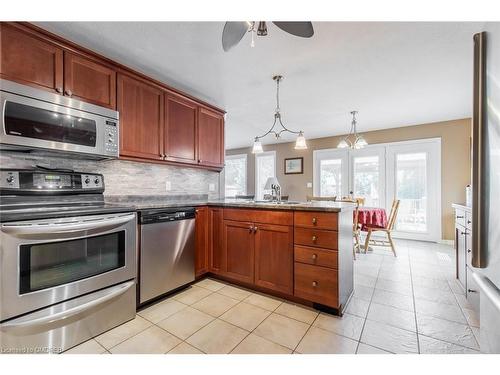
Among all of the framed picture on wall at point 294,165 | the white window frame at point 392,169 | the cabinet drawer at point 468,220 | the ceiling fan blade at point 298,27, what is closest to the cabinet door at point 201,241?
the ceiling fan blade at point 298,27

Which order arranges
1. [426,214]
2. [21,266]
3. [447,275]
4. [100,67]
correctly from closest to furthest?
1. [21,266]
2. [100,67]
3. [447,275]
4. [426,214]

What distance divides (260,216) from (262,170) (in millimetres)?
4752

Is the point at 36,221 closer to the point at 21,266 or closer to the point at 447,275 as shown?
the point at 21,266

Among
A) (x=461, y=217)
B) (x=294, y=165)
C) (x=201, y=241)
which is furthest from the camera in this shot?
(x=294, y=165)

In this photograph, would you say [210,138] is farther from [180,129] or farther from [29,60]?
[29,60]

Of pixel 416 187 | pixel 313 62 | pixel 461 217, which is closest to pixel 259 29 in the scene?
pixel 313 62

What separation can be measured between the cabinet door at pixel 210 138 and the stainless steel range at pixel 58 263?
146cm

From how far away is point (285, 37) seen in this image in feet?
6.34

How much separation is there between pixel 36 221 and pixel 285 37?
7.17 ft

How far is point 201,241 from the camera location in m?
2.55

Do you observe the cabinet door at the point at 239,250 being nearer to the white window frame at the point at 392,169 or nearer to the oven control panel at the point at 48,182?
the oven control panel at the point at 48,182

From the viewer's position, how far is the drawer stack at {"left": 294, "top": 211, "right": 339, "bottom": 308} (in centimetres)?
186

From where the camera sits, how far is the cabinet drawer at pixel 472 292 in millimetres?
1834
